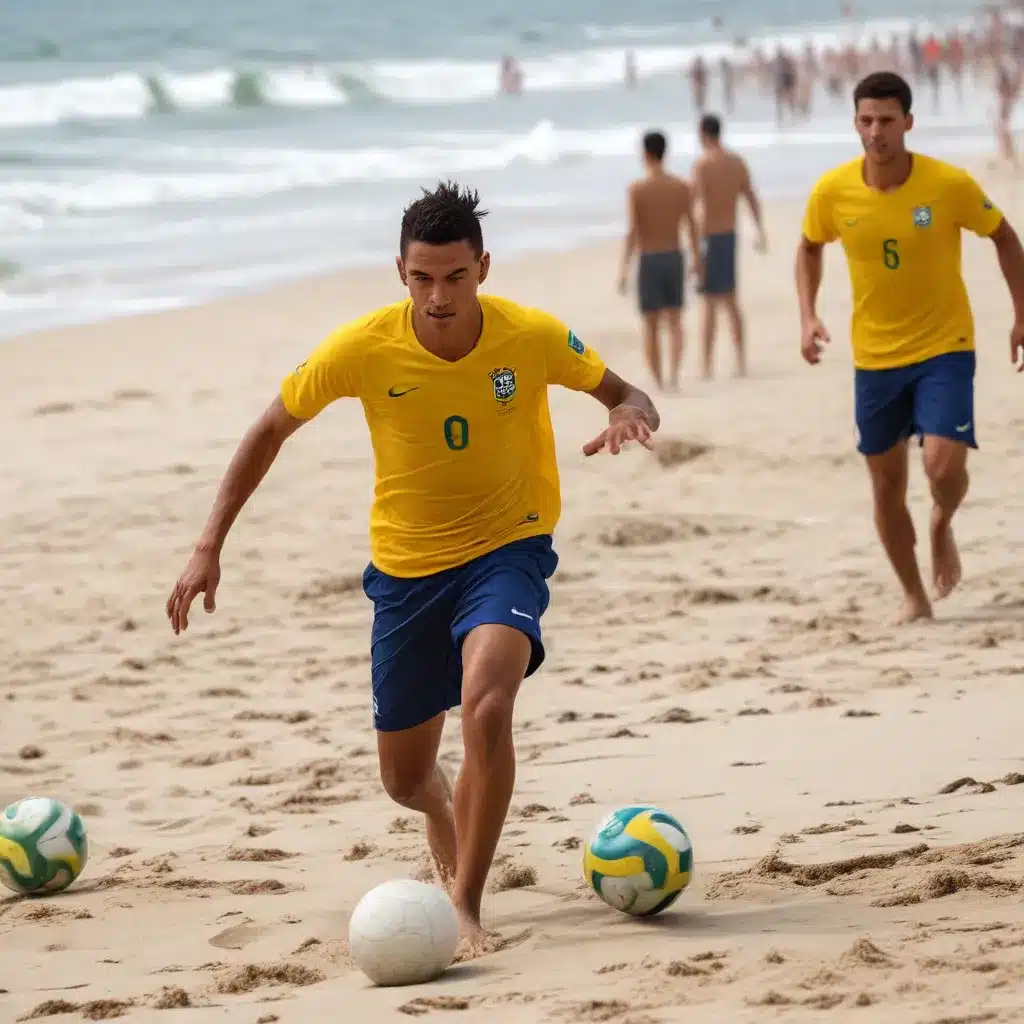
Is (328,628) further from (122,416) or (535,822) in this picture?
(122,416)

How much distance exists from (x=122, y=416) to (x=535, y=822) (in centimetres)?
869

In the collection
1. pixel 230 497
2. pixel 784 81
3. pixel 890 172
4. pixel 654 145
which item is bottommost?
pixel 230 497

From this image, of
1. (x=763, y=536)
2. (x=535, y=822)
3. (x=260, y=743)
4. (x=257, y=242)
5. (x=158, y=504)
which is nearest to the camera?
(x=535, y=822)

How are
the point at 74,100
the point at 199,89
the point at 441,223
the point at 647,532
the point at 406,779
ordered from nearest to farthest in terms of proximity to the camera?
the point at 441,223
the point at 406,779
the point at 647,532
the point at 74,100
the point at 199,89

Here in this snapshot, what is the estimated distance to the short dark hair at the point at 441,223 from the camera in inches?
172

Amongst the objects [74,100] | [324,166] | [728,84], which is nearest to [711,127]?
[324,166]

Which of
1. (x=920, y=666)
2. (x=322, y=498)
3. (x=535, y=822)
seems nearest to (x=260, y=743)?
(x=535, y=822)

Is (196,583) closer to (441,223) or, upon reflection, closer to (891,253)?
(441,223)

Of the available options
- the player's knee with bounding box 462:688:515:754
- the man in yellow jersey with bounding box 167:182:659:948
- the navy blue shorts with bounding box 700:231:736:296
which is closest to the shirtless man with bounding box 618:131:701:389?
the navy blue shorts with bounding box 700:231:736:296

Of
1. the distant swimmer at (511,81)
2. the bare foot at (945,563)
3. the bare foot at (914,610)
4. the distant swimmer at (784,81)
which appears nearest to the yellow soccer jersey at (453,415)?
the bare foot at (914,610)

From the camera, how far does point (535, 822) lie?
5527mm

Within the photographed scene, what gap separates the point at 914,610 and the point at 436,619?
3518mm

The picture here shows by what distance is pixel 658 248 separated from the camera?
539 inches

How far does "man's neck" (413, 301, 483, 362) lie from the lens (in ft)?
14.9
